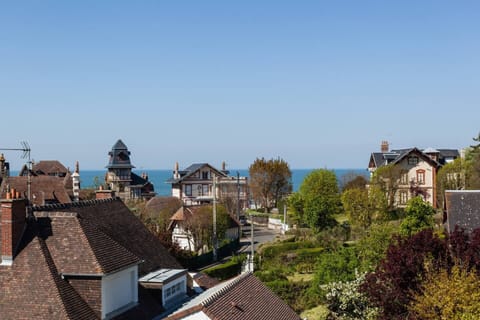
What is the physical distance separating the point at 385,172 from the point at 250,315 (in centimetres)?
4616

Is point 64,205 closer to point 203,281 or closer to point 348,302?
point 203,281

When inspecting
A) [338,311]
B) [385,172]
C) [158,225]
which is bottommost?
[338,311]

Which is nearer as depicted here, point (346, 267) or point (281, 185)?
point (346, 267)

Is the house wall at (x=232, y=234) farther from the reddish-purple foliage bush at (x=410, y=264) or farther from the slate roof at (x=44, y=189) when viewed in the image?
the reddish-purple foliage bush at (x=410, y=264)

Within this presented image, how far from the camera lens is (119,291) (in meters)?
17.9

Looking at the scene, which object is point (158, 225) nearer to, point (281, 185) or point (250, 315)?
point (250, 315)

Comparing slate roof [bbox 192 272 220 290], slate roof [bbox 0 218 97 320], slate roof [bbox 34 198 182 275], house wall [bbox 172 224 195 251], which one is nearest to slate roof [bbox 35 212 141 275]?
slate roof [bbox 0 218 97 320]

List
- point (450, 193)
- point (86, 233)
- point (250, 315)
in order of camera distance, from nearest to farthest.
A: point (86, 233)
point (250, 315)
point (450, 193)

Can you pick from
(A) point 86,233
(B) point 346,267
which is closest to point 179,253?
(B) point 346,267

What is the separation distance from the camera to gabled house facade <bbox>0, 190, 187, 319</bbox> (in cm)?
1614

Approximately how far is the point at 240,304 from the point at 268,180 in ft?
218

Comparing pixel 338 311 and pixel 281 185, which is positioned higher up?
pixel 281 185

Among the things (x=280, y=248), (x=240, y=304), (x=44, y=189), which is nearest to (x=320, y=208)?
(x=280, y=248)

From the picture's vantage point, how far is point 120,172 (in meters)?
89.6
